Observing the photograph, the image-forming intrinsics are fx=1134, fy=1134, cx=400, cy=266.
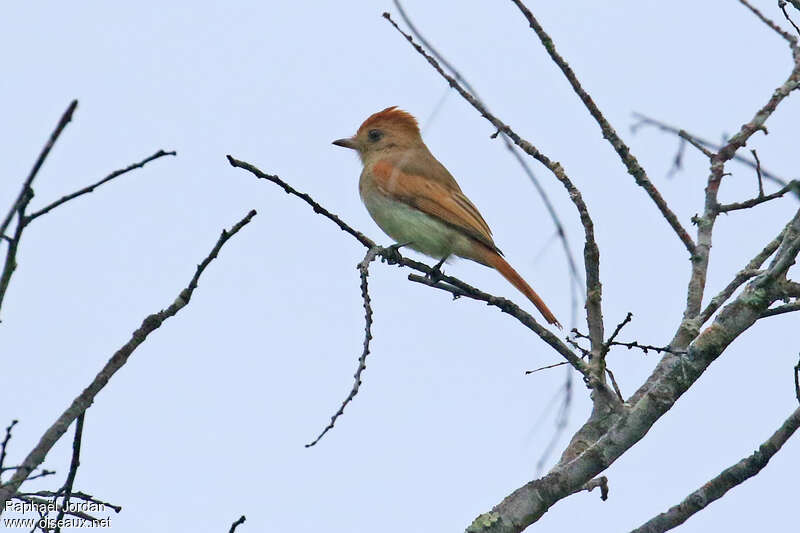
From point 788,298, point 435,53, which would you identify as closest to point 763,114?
point 788,298

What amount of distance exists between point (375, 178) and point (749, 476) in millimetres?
4949

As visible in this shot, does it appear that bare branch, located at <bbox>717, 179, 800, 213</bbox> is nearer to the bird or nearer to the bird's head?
the bird

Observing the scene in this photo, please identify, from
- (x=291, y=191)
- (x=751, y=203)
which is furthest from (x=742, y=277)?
(x=291, y=191)

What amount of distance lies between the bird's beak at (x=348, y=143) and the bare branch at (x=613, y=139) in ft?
15.2

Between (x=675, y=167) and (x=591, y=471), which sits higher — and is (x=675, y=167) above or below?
above

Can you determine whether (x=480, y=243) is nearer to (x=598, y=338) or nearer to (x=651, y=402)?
(x=598, y=338)

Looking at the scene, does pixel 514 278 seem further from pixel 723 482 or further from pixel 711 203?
pixel 723 482

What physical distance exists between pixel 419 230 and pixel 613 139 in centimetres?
314

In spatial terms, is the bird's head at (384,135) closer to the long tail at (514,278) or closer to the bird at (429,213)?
the bird at (429,213)

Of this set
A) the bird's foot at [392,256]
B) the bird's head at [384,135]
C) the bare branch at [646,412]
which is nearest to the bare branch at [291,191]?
the bare branch at [646,412]

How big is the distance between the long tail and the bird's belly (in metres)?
0.18

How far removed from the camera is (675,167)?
5352mm

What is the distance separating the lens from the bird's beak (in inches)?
364

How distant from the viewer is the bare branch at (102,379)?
294cm
